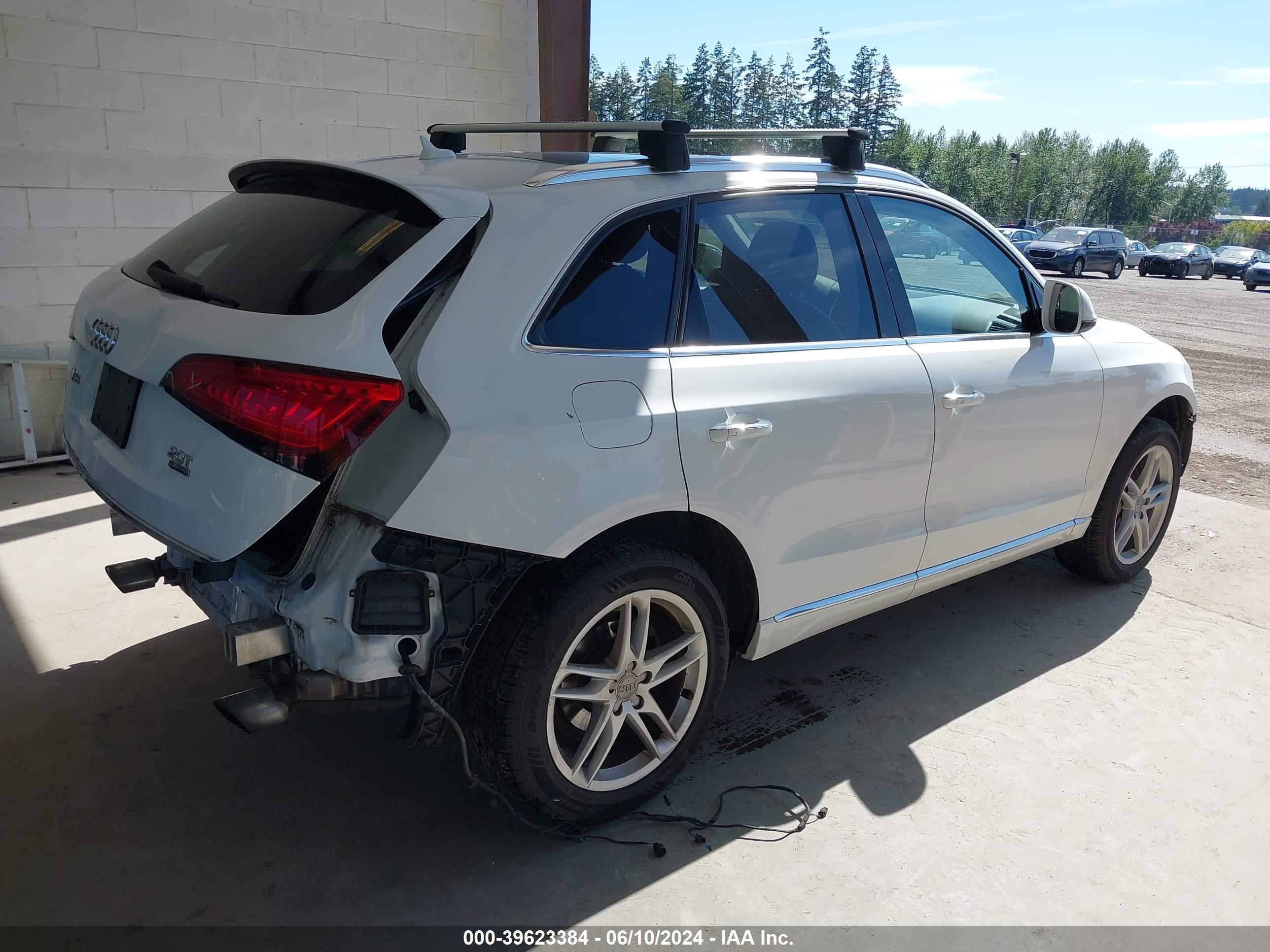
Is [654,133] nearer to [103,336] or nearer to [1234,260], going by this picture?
[103,336]

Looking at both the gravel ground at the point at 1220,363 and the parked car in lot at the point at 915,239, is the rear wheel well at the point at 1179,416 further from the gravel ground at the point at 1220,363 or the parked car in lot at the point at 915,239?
the gravel ground at the point at 1220,363

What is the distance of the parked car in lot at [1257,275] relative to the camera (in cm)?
3373

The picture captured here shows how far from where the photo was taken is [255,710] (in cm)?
243

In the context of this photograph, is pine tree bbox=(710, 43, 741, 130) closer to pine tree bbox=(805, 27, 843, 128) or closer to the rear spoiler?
pine tree bbox=(805, 27, 843, 128)

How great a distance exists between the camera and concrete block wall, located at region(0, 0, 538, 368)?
19.2ft

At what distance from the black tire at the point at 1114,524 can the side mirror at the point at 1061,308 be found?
0.82m

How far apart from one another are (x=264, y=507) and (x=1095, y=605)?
384 centimetres

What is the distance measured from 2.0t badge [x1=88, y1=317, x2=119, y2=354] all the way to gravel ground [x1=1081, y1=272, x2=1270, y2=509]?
657cm

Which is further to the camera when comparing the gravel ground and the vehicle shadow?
the gravel ground

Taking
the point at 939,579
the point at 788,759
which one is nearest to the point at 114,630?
the point at 788,759

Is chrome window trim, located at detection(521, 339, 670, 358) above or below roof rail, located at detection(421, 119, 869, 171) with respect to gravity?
below

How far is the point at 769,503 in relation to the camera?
2.93m

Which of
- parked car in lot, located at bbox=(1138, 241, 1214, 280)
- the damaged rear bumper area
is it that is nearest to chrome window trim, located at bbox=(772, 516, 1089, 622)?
the damaged rear bumper area

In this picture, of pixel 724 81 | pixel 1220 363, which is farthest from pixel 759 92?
pixel 1220 363
